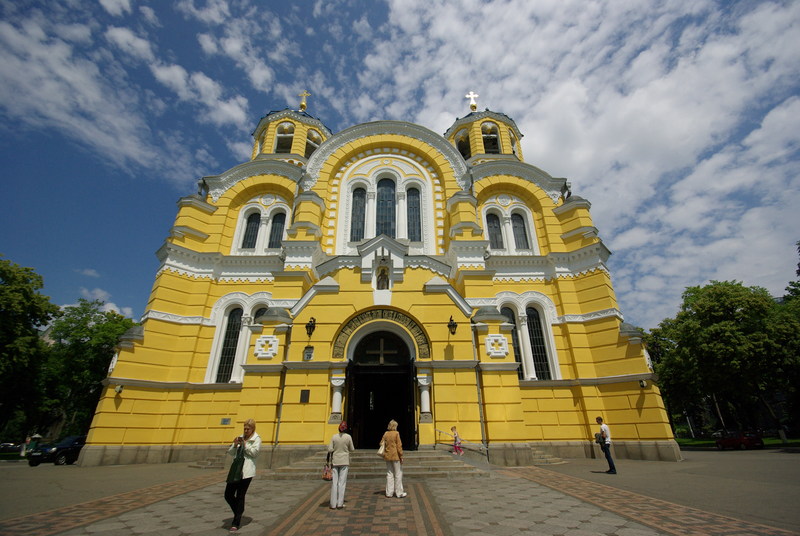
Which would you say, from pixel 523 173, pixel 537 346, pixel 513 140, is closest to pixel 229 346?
pixel 537 346

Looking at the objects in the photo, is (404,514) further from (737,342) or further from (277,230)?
(737,342)

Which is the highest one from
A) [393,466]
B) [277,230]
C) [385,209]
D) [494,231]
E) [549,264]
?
[385,209]

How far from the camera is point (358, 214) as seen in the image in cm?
1975

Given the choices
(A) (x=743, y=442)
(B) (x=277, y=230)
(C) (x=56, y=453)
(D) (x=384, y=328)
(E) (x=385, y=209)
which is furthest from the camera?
(A) (x=743, y=442)

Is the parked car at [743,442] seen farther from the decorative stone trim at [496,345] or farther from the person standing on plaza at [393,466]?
the person standing on plaza at [393,466]

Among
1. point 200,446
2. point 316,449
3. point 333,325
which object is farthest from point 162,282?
point 316,449

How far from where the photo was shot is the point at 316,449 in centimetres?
1145

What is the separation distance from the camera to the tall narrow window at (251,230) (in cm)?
1994

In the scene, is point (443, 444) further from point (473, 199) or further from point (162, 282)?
point (162, 282)

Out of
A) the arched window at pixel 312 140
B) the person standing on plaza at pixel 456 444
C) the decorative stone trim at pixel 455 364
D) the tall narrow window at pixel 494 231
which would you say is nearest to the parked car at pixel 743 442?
the tall narrow window at pixel 494 231

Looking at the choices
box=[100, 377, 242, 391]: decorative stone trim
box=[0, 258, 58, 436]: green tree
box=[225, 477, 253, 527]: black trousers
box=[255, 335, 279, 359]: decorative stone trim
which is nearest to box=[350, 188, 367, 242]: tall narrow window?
box=[255, 335, 279, 359]: decorative stone trim

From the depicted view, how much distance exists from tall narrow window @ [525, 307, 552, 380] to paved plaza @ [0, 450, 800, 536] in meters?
6.25

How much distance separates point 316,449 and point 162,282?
37.2ft

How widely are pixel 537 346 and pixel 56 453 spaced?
23.2 metres
